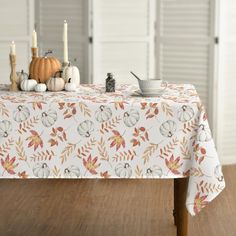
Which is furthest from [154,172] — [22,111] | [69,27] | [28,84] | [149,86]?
[69,27]

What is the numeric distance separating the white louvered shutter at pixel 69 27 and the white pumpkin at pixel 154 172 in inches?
81.6

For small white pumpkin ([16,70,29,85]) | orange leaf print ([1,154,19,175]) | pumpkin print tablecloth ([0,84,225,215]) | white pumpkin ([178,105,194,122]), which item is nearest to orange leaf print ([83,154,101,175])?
pumpkin print tablecloth ([0,84,225,215])

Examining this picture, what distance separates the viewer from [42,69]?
11.3 ft

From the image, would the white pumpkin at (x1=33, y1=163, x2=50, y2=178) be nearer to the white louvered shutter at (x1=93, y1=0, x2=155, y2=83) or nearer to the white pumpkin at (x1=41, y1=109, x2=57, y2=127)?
the white pumpkin at (x1=41, y1=109, x2=57, y2=127)

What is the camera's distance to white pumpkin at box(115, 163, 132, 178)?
3039 millimetres

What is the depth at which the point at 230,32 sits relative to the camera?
196 inches

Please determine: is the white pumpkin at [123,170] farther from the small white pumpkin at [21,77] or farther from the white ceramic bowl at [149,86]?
the small white pumpkin at [21,77]

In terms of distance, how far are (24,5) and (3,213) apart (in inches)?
70.2

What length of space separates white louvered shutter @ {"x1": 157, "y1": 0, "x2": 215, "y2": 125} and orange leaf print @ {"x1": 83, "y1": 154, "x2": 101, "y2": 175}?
2.17 meters

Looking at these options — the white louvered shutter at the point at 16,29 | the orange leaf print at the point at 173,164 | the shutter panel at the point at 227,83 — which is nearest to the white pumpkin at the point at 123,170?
the orange leaf print at the point at 173,164

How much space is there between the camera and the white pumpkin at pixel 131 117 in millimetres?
3014

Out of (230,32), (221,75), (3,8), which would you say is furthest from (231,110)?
(3,8)

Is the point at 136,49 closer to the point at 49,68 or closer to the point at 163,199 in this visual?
the point at 163,199

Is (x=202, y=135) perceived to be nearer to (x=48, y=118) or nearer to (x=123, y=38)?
(x=48, y=118)
